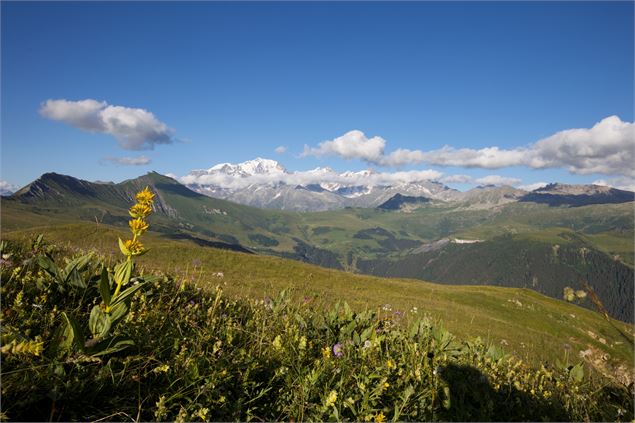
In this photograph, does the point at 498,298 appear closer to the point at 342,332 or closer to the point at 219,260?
the point at 219,260

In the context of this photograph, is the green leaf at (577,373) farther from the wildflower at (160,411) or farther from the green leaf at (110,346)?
the green leaf at (110,346)

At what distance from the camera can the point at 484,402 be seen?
16.1 ft

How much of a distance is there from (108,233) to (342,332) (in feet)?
136

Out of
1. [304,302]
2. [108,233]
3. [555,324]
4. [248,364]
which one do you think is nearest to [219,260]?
[108,233]

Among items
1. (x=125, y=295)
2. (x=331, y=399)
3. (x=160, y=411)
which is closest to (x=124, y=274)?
(x=125, y=295)

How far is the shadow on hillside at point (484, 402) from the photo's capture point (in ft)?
15.0

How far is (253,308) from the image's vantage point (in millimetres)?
7332

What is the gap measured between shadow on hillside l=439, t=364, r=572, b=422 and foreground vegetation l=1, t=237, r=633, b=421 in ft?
0.06

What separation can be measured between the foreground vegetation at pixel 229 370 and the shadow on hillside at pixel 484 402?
0.02 metres

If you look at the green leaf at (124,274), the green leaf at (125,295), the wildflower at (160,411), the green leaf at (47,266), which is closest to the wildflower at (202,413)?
the wildflower at (160,411)

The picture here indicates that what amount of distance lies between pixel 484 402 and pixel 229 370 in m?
3.30

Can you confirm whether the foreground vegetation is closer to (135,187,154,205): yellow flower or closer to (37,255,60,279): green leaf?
(37,255,60,279): green leaf

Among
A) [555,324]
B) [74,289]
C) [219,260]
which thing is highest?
[74,289]

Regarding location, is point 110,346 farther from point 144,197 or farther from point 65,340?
point 144,197
